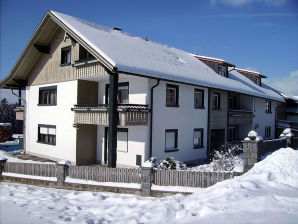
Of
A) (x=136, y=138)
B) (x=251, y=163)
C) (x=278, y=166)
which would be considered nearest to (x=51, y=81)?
(x=136, y=138)

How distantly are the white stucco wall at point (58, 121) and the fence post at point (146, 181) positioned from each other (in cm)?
726

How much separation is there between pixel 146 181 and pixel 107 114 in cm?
480

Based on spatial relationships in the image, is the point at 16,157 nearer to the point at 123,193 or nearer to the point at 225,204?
the point at 123,193

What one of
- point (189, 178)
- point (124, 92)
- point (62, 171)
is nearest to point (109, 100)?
point (124, 92)

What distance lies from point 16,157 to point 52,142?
3.50m

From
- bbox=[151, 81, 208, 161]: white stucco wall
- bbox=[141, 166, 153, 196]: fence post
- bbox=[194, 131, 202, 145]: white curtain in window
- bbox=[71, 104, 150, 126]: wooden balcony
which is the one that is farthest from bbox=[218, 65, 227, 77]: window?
bbox=[141, 166, 153, 196]: fence post

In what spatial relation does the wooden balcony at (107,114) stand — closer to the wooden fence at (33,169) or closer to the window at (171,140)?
the window at (171,140)

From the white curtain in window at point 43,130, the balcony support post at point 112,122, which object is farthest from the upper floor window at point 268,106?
the white curtain in window at point 43,130

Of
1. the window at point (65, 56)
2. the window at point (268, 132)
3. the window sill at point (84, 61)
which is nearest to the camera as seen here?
the window sill at point (84, 61)

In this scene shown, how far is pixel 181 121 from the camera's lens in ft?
53.9

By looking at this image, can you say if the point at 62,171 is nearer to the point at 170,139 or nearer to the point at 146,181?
the point at 146,181

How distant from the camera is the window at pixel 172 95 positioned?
1561 centimetres

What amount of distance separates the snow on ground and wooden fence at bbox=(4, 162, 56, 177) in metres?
1.35

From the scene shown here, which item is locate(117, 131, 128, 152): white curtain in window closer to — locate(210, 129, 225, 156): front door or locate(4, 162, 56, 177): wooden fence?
locate(4, 162, 56, 177): wooden fence
